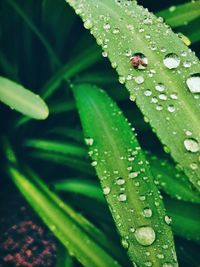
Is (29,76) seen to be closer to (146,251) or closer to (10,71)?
(10,71)

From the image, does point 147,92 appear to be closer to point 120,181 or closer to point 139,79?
point 139,79

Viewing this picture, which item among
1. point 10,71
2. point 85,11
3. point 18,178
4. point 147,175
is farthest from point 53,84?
point 147,175

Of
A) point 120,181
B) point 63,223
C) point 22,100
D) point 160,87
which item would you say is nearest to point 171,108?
point 160,87

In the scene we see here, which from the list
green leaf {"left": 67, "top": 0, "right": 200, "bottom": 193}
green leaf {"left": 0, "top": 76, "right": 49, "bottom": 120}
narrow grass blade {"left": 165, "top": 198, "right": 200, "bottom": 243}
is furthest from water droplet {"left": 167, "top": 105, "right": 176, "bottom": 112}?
narrow grass blade {"left": 165, "top": 198, "right": 200, "bottom": 243}

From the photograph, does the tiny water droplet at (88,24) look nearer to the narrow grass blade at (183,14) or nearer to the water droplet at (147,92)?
the water droplet at (147,92)

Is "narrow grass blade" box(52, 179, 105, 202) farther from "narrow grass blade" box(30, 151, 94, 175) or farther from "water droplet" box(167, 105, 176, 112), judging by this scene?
"water droplet" box(167, 105, 176, 112)

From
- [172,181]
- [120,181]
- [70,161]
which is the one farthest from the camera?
[70,161]
